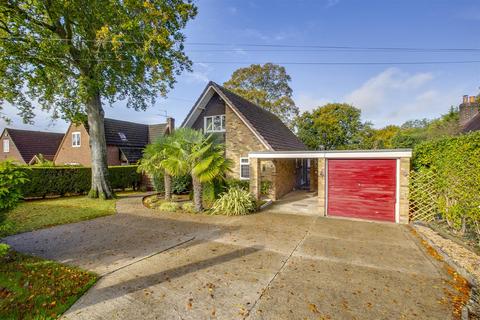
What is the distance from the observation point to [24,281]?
3965 millimetres

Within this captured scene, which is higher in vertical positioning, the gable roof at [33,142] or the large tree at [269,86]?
the large tree at [269,86]

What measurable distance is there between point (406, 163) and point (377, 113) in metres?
25.4

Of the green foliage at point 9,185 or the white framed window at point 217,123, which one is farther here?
the white framed window at point 217,123

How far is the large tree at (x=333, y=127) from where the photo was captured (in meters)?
27.7

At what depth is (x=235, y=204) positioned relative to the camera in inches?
372

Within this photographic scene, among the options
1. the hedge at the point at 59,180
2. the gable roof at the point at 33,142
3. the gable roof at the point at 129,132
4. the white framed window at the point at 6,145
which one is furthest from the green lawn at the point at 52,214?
the white framed window at the point at 6,145

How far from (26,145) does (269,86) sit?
31859 mm

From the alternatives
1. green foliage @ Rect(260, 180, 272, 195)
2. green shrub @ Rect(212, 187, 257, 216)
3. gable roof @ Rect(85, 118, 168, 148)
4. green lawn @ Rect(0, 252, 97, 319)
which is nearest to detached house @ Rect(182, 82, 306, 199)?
green foliage @ Rect(260, 180, 272, 195)

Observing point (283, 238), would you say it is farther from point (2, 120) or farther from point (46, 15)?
point (2, 120)

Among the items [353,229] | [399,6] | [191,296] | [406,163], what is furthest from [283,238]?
[399,6]

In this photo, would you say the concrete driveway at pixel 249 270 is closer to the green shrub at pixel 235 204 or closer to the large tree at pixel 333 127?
the green shrub at pixel 235 204

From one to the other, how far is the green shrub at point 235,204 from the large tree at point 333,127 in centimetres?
2075

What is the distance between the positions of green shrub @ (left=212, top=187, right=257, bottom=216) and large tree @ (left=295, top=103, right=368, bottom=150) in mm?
20746

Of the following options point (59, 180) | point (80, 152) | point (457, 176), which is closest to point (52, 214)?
Result: point (59, 180)
